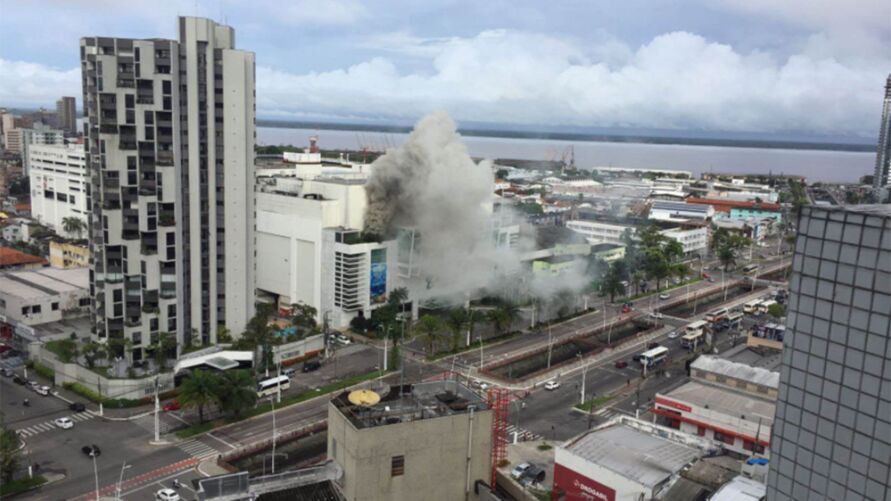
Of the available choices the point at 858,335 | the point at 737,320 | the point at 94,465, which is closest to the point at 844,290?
the point at 858,335

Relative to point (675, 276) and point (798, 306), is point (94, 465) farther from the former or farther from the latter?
point (675, 276)

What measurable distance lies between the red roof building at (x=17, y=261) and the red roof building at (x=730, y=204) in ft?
260

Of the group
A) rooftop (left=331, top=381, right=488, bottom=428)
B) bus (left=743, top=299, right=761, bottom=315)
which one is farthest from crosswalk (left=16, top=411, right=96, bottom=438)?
bus (left=743, top=299, right=761, bottom=315)

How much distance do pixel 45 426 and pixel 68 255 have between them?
29.0 m

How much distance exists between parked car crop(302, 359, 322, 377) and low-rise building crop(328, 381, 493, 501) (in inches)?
877

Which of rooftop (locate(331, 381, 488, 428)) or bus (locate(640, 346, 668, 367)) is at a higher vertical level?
rooftop (locate(331, 381, 488, 428))

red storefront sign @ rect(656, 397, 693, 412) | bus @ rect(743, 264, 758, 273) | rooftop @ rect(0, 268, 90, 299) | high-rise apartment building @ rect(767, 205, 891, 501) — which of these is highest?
high-rise apartment building @ rect(767, 205, 891, 501)

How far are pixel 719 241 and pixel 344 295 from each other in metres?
44.3

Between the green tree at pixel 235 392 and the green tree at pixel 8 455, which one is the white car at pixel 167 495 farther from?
the green tree at pixel 235 392

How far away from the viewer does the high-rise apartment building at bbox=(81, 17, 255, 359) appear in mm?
35812

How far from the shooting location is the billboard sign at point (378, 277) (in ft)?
152

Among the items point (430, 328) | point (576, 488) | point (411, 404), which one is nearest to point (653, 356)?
point (430, 328)

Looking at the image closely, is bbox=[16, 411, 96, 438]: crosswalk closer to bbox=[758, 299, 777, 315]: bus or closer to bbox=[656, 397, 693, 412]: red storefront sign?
bbox=[656, 397, 693, 412]: red storefront sign

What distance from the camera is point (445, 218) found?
5216cm
